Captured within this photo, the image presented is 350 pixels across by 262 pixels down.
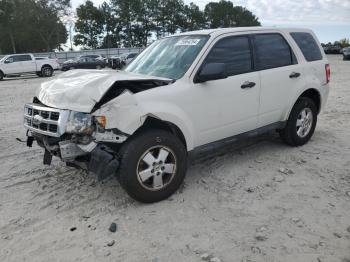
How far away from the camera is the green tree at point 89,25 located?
68.1 metres

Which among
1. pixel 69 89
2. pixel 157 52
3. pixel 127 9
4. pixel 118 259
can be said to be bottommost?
pixel 118 259

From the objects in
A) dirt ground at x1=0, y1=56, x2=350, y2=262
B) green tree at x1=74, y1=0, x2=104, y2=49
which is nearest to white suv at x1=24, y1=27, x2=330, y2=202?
dirt ground at x1=0, y1=56, x2=350, y2=262

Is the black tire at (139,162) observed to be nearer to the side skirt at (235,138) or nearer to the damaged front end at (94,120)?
the damaged front end at (94,120)

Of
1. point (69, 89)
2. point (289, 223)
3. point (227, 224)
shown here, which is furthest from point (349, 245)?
point (69, 89)

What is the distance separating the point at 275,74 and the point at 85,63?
26422 mm

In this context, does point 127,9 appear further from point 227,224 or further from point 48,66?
point 227,224

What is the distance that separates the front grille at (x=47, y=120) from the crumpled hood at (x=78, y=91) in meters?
0.08

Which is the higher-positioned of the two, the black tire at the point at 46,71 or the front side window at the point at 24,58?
the front side window at the point at 24,58

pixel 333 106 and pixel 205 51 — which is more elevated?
pixel 205 51

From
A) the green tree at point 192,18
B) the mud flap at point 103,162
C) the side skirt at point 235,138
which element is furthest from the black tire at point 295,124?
the green tree at point 192,18

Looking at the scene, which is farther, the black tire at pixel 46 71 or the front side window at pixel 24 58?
the black tire at pixel 46 71

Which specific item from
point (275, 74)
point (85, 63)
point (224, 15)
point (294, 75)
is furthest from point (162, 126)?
point (224, 15)

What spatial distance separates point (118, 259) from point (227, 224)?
1100 millimetres

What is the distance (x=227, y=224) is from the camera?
11.4ft
